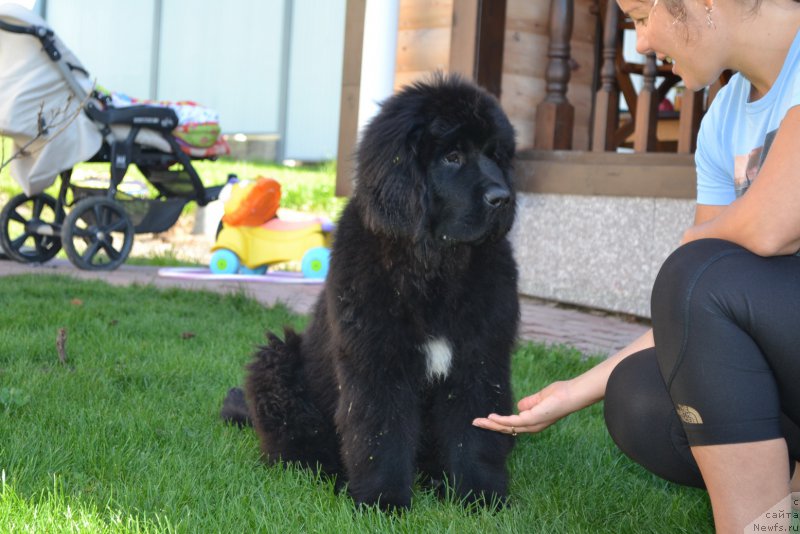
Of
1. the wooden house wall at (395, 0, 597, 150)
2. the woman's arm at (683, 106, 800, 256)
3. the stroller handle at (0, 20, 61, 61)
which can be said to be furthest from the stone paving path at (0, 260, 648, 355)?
the woman's arm at (683, 106, 800, 256)

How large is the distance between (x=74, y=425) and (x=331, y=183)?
699cm

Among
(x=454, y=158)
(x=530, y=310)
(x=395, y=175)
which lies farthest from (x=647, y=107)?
(x=395, y=175)

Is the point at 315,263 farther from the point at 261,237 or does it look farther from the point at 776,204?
the point at 776,204

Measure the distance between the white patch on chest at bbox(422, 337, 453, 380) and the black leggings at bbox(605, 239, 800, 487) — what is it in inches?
23.3

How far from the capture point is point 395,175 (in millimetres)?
2154

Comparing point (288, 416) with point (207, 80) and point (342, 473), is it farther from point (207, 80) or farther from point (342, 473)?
point (207, 80)

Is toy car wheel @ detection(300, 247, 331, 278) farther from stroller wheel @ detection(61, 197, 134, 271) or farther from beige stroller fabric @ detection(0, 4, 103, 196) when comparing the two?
beige stroller fabric @ detection(0, 4, 103, 196)

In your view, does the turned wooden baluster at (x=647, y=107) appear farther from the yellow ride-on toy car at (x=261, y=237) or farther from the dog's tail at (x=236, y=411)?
the dog's tail at (x=236, y=411)

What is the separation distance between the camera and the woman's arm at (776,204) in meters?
1.44

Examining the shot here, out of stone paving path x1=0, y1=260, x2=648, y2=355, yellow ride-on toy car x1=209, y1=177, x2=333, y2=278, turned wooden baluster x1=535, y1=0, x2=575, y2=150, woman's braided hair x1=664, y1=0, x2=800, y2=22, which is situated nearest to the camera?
woman's braided hair x1=664, y1=0, x2=800, y2=22

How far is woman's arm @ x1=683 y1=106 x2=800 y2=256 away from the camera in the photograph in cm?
144

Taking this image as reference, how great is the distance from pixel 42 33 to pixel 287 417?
3.69m

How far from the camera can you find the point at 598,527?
190 cm

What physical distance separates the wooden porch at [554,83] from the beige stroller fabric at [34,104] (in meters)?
1.56
